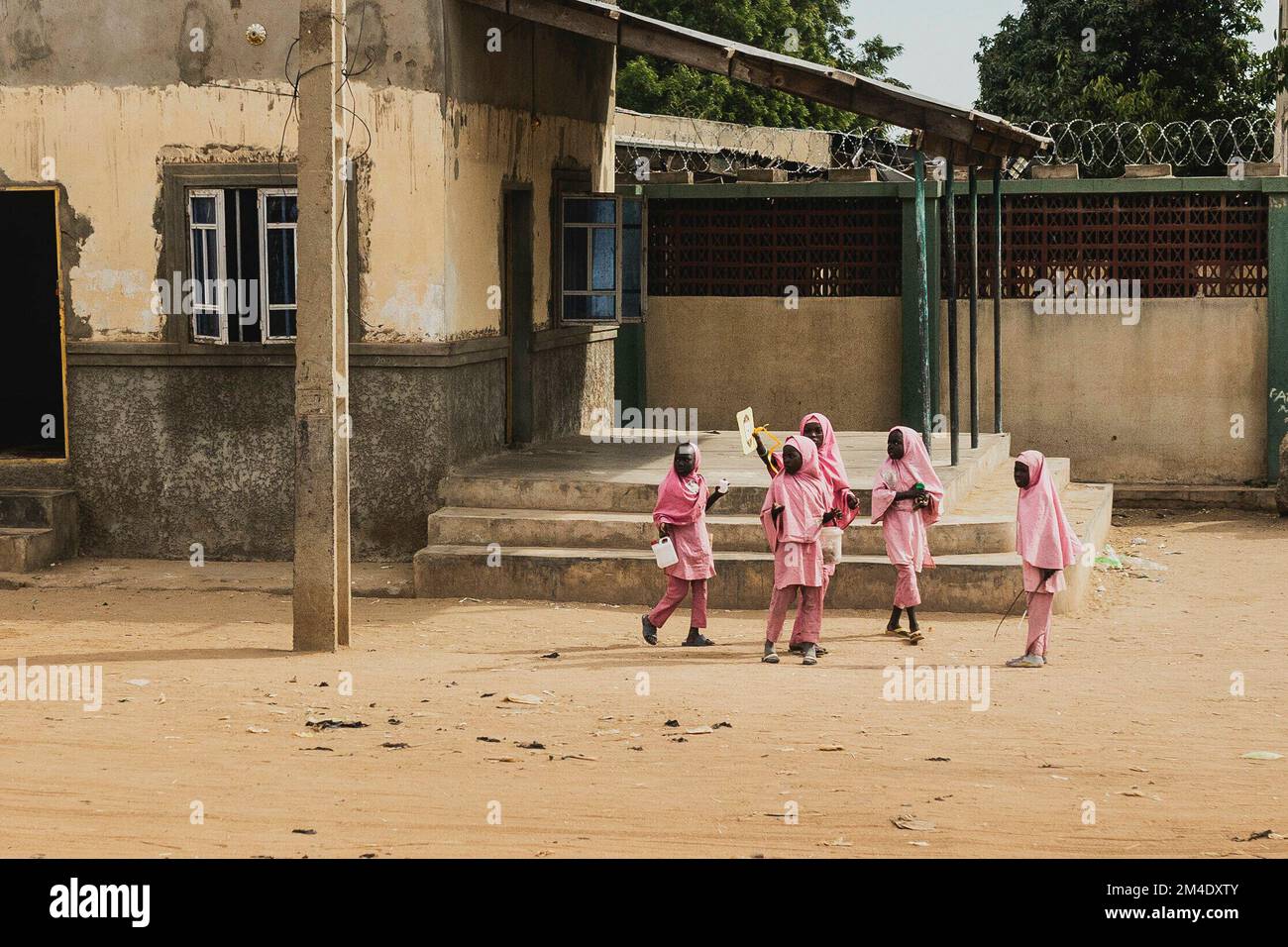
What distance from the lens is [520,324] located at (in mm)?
14078

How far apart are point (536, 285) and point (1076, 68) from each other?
1483cm

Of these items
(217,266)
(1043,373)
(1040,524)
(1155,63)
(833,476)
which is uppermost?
(1155,63)

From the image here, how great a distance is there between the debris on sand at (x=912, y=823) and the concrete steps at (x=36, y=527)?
766 centimetres

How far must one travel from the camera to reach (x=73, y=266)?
40.8 ft

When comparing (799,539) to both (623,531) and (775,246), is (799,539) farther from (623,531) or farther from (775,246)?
(775,246)

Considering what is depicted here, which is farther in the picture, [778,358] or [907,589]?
[778,358]

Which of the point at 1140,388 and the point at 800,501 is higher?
the point at 1140,388

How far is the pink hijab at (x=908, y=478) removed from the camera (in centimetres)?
1068

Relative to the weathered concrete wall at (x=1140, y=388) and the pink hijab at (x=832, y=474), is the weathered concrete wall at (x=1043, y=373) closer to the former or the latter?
the weathered concrete wall at (x=1140, y=388)

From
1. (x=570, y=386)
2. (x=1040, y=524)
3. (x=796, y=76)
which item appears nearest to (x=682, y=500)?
(x=1040, y=524)

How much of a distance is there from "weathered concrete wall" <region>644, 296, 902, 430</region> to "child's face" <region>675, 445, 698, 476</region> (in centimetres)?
706

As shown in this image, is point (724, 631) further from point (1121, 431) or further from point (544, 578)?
point (1121, 431)

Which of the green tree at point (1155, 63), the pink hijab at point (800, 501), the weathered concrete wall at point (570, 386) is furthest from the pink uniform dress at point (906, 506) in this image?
the green tree at point (1155, 63)

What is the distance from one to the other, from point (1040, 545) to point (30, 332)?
7.37m
